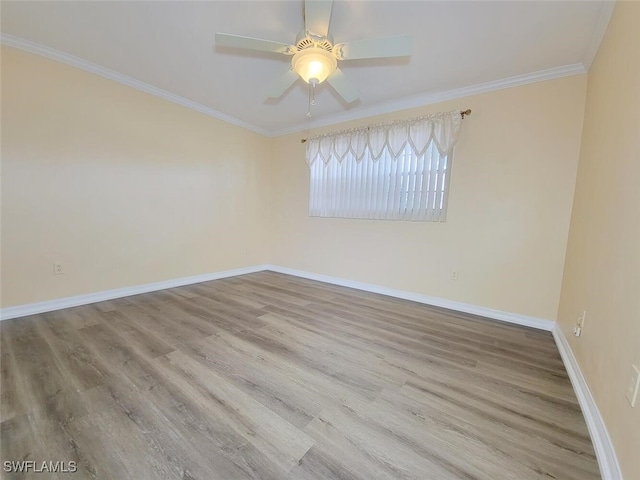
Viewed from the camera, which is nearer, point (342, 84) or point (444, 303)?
point (342, 84)

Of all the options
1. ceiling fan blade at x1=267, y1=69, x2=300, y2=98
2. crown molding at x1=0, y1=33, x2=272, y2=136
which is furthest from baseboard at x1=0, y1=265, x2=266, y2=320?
ceiling fan blade at x1=267, y1=69, x2=300, y2=98

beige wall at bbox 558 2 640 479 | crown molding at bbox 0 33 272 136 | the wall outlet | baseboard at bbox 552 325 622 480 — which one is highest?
crown molding at bbox 0 33 272 136

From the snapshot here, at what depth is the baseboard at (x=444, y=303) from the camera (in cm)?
245

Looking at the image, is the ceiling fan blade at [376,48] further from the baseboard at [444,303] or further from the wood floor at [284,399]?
the baseboard at [444,303]

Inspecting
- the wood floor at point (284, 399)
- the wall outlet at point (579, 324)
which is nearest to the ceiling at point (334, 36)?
the wall outlet at point (579, 324)

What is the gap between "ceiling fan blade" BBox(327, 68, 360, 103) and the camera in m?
1.93

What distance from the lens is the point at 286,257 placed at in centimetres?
441

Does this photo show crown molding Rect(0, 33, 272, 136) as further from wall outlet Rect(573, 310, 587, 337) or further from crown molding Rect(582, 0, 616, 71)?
wall outlet Rect(573, 310, 587, 337)

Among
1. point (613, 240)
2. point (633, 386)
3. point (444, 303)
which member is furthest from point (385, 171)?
point (633, 386)

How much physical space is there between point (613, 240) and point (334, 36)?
225cm

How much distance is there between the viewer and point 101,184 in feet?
8.75

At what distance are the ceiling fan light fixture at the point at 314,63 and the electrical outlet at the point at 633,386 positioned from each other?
220 cm

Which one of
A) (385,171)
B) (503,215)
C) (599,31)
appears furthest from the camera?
(385,171)

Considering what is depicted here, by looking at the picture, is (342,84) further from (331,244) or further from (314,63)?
(331,244)
